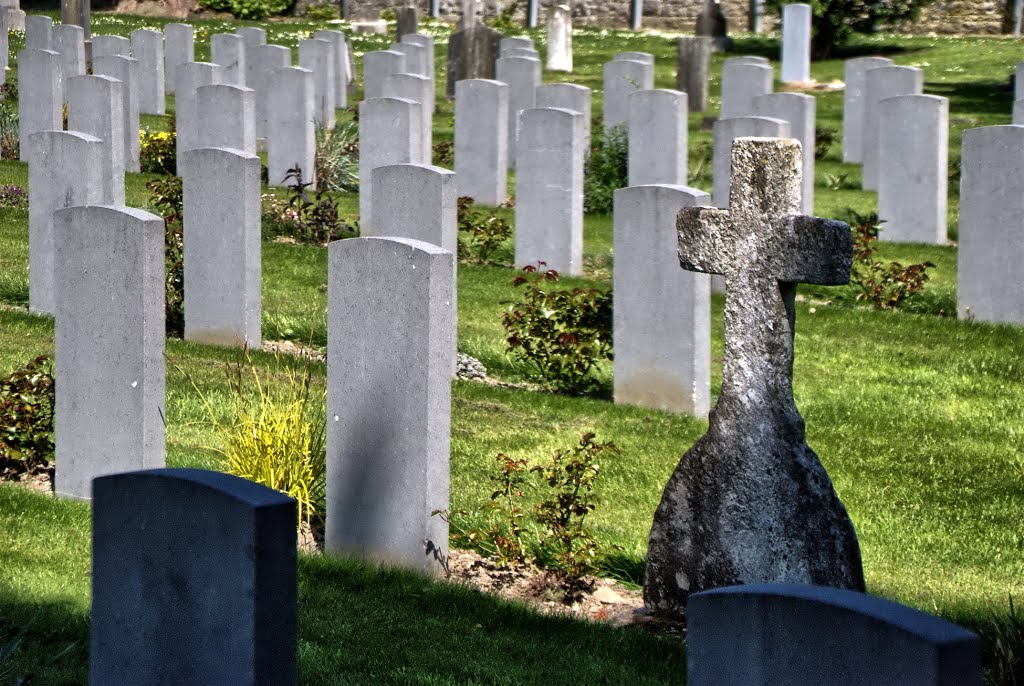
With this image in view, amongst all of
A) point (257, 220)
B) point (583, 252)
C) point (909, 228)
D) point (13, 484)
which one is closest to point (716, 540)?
point (13, 484)

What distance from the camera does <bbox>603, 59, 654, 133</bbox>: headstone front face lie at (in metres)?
16.8

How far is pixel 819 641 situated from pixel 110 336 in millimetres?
4186

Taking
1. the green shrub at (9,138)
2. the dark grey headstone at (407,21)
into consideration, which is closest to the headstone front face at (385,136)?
Result: the green shrub at (9,138)

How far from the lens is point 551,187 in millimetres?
11430

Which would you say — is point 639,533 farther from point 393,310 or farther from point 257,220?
point 257,220

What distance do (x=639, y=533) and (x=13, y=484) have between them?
272 cm

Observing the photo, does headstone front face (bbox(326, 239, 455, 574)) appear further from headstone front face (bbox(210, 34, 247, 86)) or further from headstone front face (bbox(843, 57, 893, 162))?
headstone front face (bbox(210, 34, 247, 86))

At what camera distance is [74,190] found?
8.53 meters

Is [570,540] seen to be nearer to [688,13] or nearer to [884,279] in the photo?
[884,279]

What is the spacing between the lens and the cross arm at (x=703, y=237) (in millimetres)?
5035

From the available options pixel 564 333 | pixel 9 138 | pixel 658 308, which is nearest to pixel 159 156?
pixel 9 138

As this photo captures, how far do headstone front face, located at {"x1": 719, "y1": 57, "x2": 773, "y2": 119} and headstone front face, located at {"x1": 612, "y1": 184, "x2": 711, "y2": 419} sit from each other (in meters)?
9.37

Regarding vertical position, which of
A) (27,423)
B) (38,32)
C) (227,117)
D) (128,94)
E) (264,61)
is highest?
(38,32)

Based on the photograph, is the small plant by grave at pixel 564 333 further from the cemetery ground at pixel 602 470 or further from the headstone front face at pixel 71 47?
the headstone front face at pixel 71 47
